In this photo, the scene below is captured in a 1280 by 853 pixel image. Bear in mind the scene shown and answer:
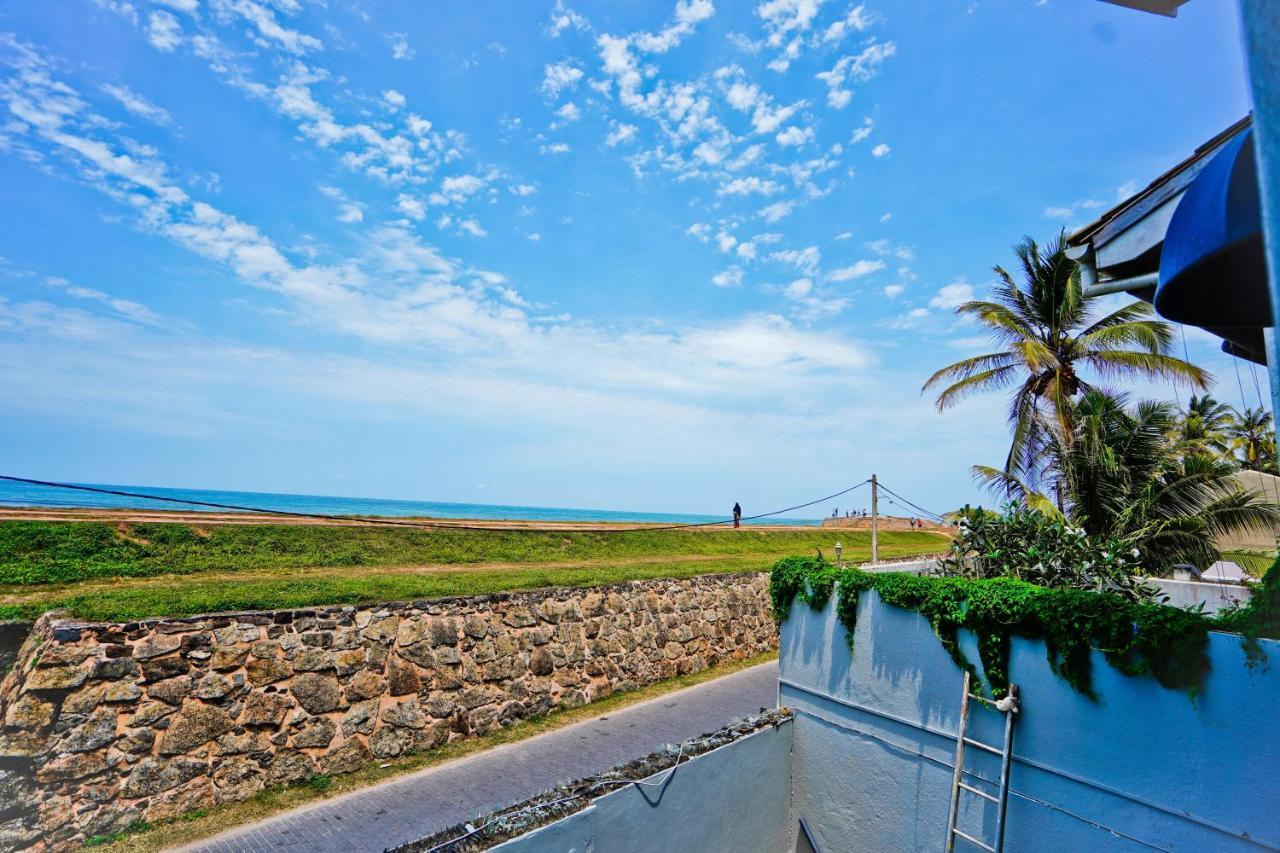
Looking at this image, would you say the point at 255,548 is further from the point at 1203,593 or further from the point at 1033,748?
the point at 1203,593

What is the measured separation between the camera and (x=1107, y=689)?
502 centimetres

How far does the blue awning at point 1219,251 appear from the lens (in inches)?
95.1

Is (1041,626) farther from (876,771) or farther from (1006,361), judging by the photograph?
(1006,361)

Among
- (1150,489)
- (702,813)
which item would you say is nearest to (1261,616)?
(702,813)

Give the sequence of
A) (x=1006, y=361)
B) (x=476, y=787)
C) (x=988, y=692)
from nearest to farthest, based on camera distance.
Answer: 1. (x=988, y=692)
2. (x=476, y=787)
3. (x=1006, y=361)

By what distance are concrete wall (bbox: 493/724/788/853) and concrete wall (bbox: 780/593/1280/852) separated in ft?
1.33

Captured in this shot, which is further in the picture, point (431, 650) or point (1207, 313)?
point (431, 650)

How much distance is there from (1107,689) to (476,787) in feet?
25.1

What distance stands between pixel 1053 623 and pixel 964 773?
1.86 metres

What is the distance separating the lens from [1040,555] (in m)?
7.40

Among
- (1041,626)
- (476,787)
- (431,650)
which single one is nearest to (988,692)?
(1041,626)

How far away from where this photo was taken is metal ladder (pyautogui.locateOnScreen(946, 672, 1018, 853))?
5.53 m

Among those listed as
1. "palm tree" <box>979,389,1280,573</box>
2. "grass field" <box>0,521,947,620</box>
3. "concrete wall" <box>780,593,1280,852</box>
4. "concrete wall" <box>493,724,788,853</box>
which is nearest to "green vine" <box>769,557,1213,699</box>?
"concrete wall" <box>780,593,1280,852</box>

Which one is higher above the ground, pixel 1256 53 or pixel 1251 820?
pixel 1256 53
